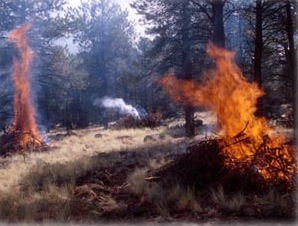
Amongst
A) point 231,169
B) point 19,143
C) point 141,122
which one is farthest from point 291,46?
point 141,122

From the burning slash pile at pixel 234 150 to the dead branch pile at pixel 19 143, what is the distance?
8452mm

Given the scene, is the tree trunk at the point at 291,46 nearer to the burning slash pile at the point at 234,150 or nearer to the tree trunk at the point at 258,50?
the tree trunk at the point at 258,50

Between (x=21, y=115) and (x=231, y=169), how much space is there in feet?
41.3

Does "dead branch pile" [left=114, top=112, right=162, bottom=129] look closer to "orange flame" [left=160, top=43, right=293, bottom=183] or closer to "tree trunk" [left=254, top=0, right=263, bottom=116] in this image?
"tree trunk" [left=254, top=0, right=263, bottom=116]

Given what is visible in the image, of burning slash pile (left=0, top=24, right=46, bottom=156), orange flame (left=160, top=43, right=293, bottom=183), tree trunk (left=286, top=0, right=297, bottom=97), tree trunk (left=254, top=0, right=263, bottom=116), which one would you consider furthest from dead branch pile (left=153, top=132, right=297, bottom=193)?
burning slash pile (left=0, top=24, right=46, bottom=156)

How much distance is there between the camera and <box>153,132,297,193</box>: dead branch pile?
727cm

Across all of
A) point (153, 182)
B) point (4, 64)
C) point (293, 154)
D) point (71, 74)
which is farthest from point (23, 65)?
point (293, 154)

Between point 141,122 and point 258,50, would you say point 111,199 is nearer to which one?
point 258,50

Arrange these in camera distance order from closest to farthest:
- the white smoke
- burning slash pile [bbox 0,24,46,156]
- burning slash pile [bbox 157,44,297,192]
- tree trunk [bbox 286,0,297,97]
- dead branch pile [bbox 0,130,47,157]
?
burning slash pile [bbox 157,44,297,192]
dead branch pile [bbox 0,130,47,157]
tree trunk [bbox 286,0,297,97]
burning slash pile [bbox 0,24,46,156]
the white smoke

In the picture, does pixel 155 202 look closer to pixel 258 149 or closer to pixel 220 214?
pixel 220 214

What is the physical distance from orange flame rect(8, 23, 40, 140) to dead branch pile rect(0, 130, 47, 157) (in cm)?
26

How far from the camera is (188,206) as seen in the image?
22.4 ft

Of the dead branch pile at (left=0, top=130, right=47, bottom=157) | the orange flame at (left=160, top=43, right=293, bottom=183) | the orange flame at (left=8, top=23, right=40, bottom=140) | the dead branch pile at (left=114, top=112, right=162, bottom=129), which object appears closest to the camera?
the orange flame at (left=160, top=43, right=293, bottom=183)

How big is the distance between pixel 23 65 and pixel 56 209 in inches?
557
